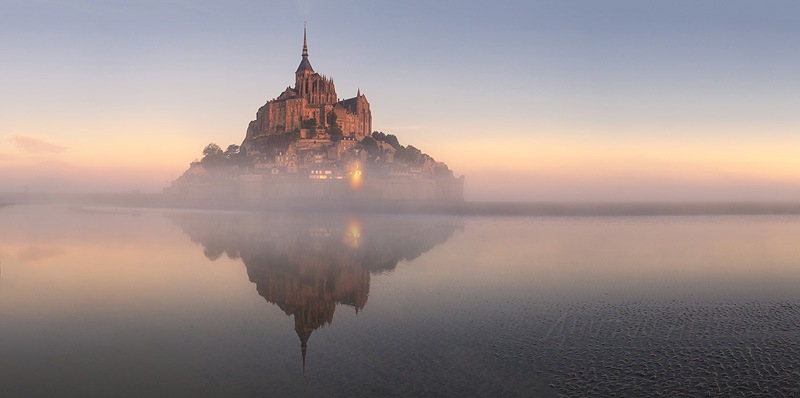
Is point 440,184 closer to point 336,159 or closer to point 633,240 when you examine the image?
point 336,159

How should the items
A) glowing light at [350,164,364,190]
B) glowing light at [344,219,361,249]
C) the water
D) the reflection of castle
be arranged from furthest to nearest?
glowing light at [350,164,364,190] → glowing light at [344,219,361,249] → the reflection of castle → the water

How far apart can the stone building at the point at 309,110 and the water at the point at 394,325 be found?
9686 centimetres

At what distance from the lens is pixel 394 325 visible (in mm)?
18297

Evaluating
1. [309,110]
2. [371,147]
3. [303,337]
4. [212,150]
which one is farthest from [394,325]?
[212,150]

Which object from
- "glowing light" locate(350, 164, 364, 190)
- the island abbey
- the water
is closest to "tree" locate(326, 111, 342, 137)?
the island abbey

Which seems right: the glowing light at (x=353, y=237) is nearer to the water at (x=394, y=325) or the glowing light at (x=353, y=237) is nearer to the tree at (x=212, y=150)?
the water at (x=394, y=325)

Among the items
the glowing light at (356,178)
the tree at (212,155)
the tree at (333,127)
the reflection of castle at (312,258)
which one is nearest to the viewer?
the reflection of castle at (312,258)

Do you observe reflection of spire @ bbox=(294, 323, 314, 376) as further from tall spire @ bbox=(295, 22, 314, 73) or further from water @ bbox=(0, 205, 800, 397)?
tall spire @ bbox=(295, 22, 314, 73)

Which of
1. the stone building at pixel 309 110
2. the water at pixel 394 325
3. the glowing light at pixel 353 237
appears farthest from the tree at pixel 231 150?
the water at pixel 394 325

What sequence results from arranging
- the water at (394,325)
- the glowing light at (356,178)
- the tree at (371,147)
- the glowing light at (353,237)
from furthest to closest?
1. the tree at (371,147)
2. the glowing light at (356,178)
3. the glowing light at (353,237)
4. the water at (394,325)

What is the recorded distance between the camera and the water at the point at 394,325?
42.7 ft

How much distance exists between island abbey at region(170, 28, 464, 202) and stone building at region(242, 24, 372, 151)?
255 mm

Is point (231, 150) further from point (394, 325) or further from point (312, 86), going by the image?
point (394, 325)

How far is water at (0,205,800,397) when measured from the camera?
13.0 m
